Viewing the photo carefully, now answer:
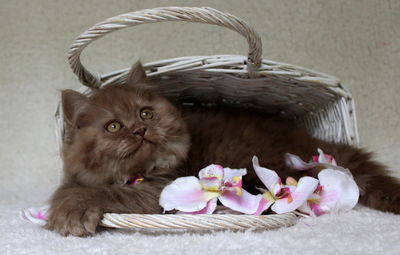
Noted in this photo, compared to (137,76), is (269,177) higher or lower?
lower

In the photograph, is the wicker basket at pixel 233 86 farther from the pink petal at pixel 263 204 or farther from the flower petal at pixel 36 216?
the flower petal at pixel 36 216

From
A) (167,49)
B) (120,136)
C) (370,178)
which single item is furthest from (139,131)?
(167,49)

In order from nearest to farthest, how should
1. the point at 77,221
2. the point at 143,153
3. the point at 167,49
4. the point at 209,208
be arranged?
the point at 77,221 < the point at 209,208 < the point at 143,153 < the point at 167,49

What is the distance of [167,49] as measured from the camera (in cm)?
260

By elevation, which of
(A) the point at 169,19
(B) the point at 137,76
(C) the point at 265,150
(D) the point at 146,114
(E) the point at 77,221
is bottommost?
(E) the point at 77,221

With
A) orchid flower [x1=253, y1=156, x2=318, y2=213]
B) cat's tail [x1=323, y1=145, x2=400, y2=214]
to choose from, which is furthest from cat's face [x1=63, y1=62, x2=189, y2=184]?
cat's tail [x1=323, y1=145, x2=400, y2=214]

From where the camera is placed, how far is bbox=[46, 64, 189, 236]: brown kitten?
141cm

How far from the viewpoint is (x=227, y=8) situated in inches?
102

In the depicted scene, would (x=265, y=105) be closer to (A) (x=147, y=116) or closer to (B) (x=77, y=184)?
(A) (x=147, y=116)

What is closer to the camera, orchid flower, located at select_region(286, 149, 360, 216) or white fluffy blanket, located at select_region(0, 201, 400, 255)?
white fluffy blanket, located at select_region(0, 201, 400, 255)

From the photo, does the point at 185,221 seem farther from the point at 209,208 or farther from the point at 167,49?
the point at 167,49

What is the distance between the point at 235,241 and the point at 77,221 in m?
0.46

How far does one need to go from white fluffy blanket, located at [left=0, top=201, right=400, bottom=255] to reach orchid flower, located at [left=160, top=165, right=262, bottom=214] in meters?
0.10

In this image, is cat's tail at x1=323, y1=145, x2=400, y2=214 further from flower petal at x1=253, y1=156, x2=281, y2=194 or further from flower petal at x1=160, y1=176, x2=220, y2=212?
flower petal at x1=160, y1=176, x2=220, y2=212
